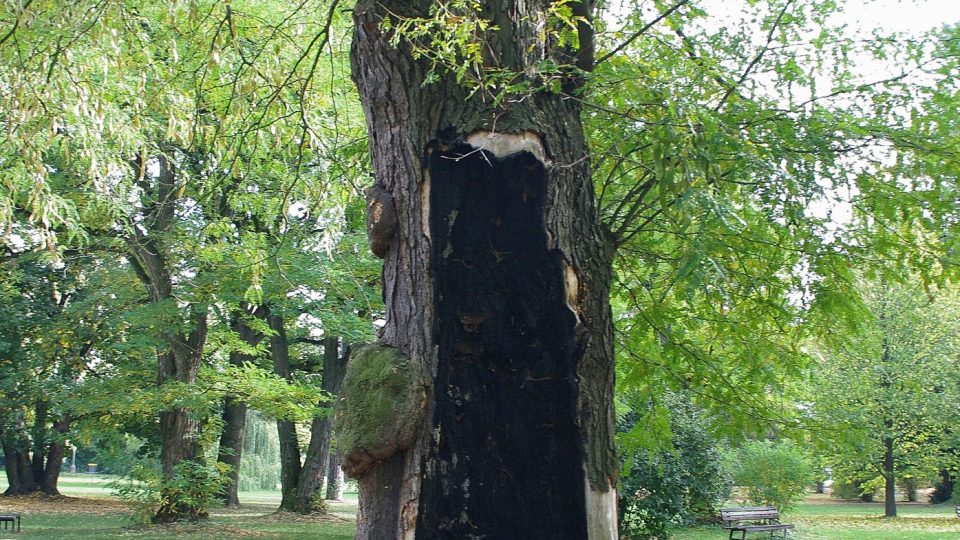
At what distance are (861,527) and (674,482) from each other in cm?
1322

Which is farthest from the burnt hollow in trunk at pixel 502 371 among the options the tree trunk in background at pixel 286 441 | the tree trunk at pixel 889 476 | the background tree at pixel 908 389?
the tree trunk at pixel 889 476

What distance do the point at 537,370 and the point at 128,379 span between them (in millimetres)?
16845

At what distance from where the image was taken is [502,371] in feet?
11.0

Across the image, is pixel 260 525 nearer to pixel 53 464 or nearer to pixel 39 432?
pixel 39 432

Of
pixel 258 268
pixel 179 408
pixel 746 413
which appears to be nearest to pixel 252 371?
pixel 179 408

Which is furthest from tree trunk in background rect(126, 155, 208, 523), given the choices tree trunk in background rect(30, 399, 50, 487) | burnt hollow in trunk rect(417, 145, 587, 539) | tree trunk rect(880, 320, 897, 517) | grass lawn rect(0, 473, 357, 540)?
tree trunk rect(880, 320, 897, 517)

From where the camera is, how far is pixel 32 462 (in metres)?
33.2

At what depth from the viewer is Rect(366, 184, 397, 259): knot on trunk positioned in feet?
12.3

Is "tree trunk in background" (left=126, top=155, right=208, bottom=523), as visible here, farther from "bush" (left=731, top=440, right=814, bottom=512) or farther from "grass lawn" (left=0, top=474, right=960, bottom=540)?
"bush" (left=731, top=440, right=814, bottom=512)

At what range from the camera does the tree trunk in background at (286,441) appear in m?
24.9

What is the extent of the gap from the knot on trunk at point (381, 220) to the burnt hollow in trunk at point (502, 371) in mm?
268

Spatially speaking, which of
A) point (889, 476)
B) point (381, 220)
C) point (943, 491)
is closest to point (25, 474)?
point (889, 476)

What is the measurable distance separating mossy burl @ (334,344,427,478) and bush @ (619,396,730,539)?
11222 mm

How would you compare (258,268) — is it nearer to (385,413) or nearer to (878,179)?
(385,413)
